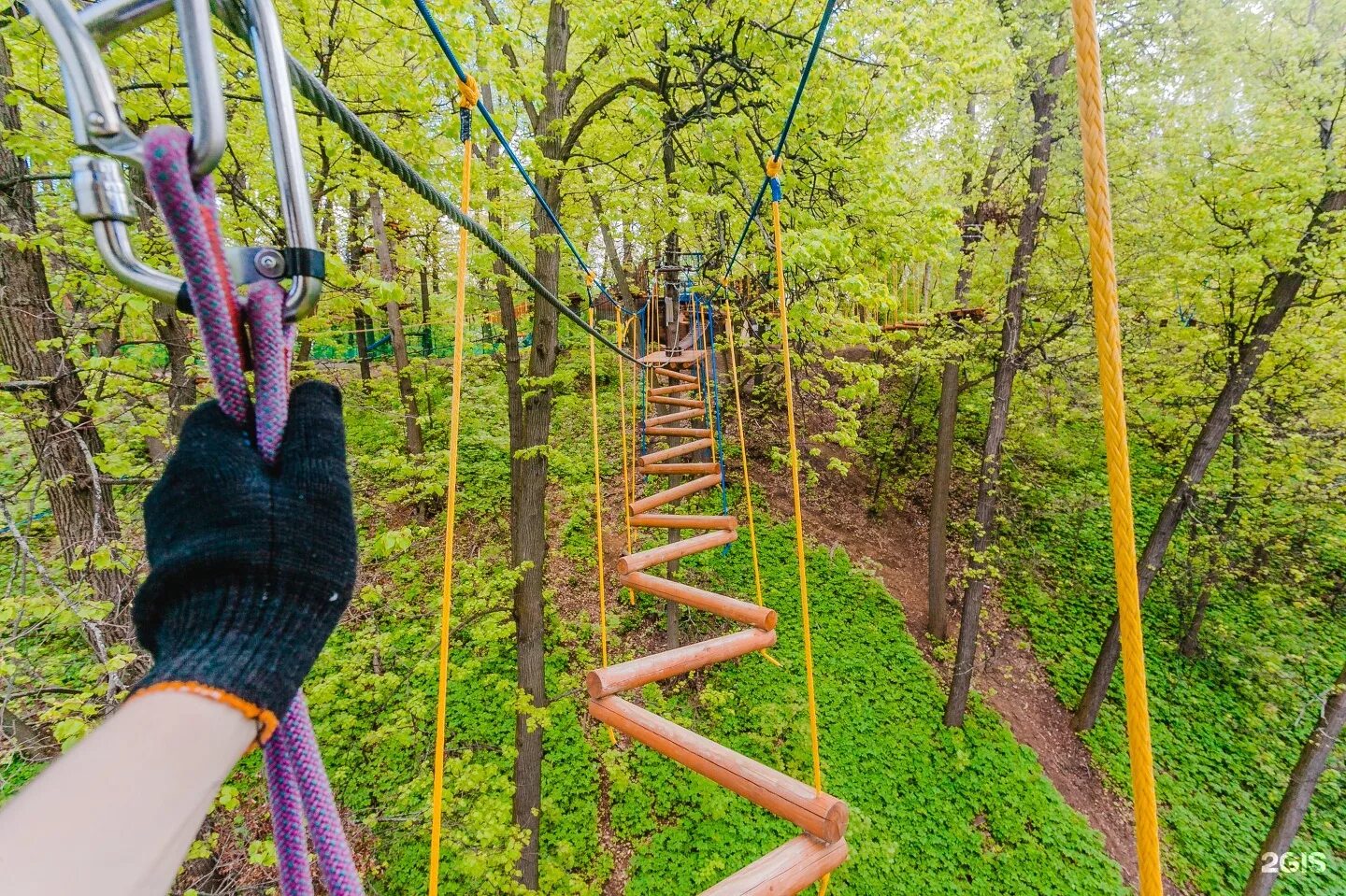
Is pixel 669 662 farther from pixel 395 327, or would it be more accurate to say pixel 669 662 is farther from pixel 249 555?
pixel 395 327

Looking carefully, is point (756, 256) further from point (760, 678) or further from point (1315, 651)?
point (1315, 651)

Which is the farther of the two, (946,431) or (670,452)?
(946,431)

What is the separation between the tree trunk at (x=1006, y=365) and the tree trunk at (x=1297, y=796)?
2.64 metres

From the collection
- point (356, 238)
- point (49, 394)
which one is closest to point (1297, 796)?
point (49, 394)

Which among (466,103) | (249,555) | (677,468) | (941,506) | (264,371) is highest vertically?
(466,103)

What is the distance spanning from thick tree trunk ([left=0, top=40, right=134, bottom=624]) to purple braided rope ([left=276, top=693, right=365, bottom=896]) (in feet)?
9.26

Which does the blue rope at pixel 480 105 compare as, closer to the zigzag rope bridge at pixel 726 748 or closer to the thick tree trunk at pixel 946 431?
the zigzag rope bridge at pixel 726 748

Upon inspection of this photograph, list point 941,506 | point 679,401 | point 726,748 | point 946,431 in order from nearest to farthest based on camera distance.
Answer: point 726,748 → point 679,401 → point 946,431 → point 941,506

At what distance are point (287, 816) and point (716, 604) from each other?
7.47ft

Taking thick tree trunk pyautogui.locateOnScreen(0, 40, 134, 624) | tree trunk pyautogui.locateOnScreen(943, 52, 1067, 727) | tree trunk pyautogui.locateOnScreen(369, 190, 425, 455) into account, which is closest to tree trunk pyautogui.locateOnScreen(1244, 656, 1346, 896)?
tree trunk pyautogui.locateOnScreen(943, 52, 1067, 727)

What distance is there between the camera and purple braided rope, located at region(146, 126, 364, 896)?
49 cm

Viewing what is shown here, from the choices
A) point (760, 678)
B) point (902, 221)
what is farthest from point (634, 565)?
point (760, 678)

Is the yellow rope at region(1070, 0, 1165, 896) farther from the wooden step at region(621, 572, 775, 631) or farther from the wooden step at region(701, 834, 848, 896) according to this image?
the wooden step at region(621, 572, 775, 631)

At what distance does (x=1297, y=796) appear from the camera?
4984mm
